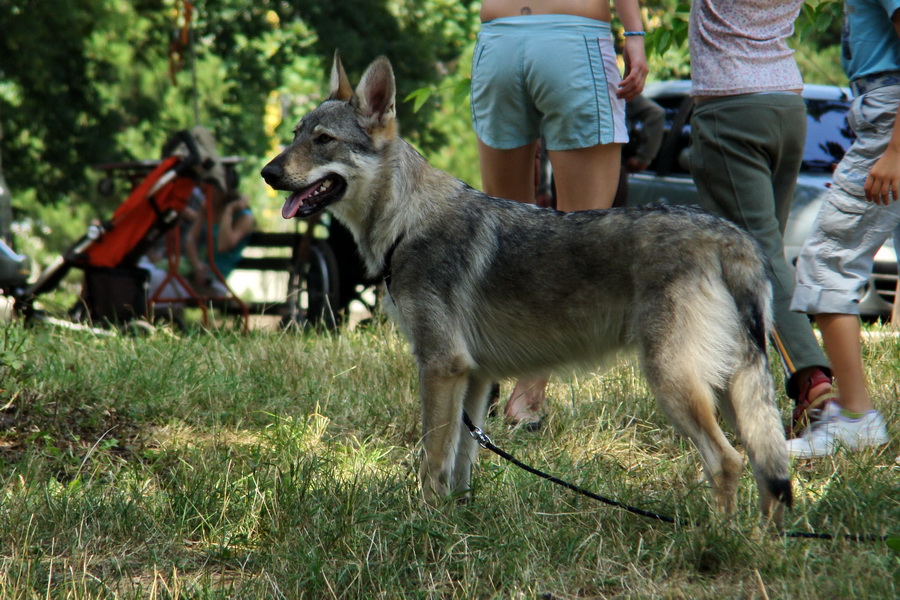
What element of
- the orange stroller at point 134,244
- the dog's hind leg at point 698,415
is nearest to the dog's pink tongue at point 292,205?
the dog's hind leg at point 698,415

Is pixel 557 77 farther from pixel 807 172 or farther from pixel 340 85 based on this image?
pixel 807 172

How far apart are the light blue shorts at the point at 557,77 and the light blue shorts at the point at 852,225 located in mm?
974

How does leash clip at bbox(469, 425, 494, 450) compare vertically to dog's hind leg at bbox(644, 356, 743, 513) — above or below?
below

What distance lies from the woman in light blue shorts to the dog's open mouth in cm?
100

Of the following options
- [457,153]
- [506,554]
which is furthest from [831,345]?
[457,153]

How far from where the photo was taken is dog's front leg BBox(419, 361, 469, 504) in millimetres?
3410

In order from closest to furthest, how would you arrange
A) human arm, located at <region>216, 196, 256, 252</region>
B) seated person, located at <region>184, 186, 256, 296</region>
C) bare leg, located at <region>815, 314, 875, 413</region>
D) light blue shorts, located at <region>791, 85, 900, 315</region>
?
light blue shorts, located at <region>791, 85, 900, 315</region>, bare leg, located at <region>815, 314, 875, 413</region>, seated person, located at <region>184, 186, 256, 296</region>, human arm, located at <region>216, 196, 256, 252</region>

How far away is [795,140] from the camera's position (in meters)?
4.06

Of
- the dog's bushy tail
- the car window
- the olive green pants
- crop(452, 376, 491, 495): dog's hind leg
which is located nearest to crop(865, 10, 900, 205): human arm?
the olive green pants

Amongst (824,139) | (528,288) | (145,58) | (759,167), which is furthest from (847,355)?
(145,58)

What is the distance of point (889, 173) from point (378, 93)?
6.67ft

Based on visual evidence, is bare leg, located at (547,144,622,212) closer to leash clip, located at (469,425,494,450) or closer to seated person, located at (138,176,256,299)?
leash clip, located at (469,425,494,450)

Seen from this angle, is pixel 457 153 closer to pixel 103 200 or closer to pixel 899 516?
pixel 103 200

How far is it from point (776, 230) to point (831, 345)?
55 cm
